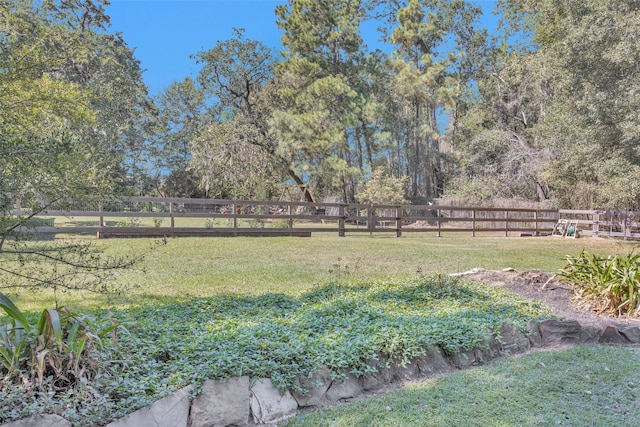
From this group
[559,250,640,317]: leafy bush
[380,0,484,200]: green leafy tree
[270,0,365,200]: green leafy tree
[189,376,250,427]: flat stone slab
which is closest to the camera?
[189,376,250,427]: flat stone slab

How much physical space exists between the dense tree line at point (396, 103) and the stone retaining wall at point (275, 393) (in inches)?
202

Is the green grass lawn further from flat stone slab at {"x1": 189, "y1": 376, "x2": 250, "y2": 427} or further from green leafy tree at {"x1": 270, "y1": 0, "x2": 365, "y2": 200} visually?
green leafy tree at {"x1": 270, "y1": 0, "x2": 365, "y2": 200}

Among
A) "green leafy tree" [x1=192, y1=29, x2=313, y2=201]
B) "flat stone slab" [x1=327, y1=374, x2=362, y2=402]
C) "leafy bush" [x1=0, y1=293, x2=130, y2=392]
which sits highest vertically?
"green leafy tree" [x1=192, y1=29, x2=313, y2=201]

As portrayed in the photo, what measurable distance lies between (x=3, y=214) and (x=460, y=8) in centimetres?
2663

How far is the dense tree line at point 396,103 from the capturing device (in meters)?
11.7

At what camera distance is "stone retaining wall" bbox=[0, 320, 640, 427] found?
2.04 meters

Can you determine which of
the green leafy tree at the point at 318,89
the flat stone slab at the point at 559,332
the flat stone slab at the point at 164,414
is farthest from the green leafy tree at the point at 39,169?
the green leafy tree at the point at 318,89

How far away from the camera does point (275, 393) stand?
7.68 feet

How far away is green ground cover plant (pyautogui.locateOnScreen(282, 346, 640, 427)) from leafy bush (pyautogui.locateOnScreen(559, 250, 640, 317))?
142 centimetres

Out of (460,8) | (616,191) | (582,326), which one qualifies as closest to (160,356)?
(582,326)

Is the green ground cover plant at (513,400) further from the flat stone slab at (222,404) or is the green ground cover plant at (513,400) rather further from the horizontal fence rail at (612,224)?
the horizontal fence rail at (612,224)

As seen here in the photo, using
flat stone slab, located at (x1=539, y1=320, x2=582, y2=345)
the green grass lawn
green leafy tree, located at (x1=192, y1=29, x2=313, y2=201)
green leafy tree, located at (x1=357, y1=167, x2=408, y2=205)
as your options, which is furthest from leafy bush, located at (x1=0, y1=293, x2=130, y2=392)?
green leafy tree, located at (x1=357, y1=167, x2=408, y2=205)

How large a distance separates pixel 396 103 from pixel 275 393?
2281cm

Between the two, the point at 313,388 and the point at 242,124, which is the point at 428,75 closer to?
the point at 242,124
